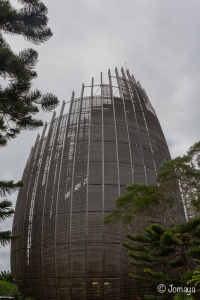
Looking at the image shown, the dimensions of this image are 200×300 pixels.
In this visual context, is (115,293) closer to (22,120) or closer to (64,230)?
(64,230)

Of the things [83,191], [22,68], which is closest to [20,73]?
[22,68]

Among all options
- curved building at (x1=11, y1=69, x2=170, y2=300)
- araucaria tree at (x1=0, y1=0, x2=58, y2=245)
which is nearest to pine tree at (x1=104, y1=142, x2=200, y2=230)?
curved building at (x1=11, y1=69, x2=170, y2=300)

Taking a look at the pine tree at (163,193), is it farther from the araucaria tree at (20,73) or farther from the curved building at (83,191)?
the araucaria tree at (20,73)

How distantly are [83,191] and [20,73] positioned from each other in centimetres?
810

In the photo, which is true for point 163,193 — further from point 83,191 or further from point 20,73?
point 20,73

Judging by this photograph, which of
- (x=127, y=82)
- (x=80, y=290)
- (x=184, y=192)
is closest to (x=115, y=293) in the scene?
(x=80, y=290)

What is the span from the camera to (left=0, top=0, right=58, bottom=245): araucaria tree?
34.8 ft

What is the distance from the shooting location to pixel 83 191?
53.7 ft

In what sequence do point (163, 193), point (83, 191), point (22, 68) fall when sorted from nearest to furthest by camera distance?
point (22, 68) < point (163, 193) < point (83, 191)

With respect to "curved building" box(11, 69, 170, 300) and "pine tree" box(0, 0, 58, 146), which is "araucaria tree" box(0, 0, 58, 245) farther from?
"curved building" box(11, 69, 170, 300)

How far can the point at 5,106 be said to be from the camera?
1082cm

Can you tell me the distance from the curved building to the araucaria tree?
4170 millimetres

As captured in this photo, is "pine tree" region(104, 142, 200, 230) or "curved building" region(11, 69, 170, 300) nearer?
"pine tree" region(104, 142, 200, 230)

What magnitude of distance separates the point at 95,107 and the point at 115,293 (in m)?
11.6
